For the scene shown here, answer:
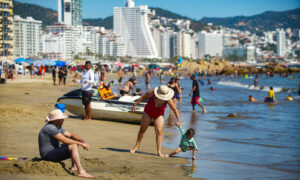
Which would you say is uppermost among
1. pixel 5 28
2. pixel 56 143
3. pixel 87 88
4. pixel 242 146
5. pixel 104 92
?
pixel 5 28

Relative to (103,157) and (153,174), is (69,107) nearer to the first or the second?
(103,157)

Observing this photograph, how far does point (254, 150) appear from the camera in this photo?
820cm

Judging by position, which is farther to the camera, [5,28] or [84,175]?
[5,28]

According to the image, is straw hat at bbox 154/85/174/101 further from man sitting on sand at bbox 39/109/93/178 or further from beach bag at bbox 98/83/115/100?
beach bag at bbox 98/83/115/100

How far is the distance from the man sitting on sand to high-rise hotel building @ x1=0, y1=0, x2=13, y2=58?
9366 cm

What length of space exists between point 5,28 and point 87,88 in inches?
3584

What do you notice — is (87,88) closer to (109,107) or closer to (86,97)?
(86,97)

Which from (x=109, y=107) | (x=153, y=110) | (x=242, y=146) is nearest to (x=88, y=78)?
(x=109, y=107)

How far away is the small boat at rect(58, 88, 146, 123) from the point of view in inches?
443

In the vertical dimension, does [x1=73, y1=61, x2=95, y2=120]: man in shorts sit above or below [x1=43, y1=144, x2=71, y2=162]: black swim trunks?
above

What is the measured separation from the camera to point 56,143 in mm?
5469

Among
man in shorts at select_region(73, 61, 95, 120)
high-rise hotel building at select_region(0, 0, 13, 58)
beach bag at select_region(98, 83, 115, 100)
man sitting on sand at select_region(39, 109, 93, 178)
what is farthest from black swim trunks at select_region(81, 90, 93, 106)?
high-rise hotel building at select_region(0, 0, 13, 58)

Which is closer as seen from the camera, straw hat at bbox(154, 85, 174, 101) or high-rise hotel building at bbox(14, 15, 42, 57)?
straw hat at bbox(154, 85, 174, 101)

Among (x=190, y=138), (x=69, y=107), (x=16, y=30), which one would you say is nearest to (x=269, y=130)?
(x=190, y=138)
